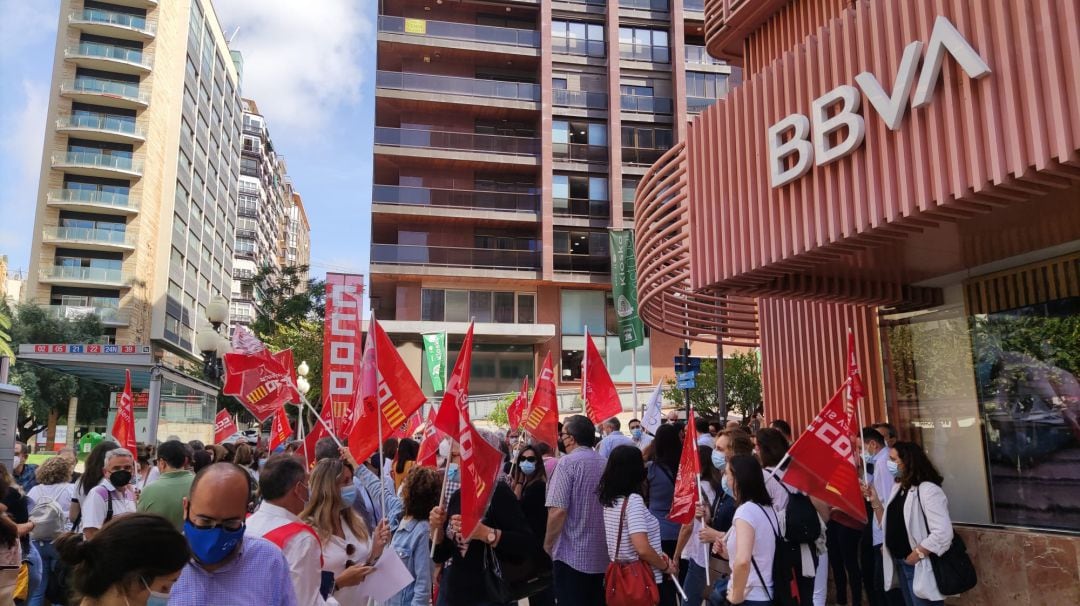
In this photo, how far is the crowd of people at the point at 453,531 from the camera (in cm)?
290

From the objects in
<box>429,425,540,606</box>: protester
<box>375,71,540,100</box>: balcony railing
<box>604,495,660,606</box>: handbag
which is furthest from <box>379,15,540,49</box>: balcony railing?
<box>604,495,660,606</box>: handbag

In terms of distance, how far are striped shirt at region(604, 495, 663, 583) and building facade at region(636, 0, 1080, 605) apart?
290cm

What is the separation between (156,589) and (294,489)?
4.52 feet

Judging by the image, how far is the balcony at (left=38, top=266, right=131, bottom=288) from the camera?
1996 inches

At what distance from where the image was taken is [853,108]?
6.40 meters

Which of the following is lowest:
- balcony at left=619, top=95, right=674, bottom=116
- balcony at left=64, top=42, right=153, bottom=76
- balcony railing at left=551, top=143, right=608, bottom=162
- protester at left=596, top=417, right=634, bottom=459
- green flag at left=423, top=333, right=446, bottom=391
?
protester at left=596, top=417, right=634, bottom=459

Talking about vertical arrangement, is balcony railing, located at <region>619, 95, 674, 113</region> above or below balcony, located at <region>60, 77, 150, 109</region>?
below

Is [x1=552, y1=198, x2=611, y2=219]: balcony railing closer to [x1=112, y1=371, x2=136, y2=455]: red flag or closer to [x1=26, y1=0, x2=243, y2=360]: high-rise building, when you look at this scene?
[x1=112, y1=371, x2=136, y2=455]: red flag

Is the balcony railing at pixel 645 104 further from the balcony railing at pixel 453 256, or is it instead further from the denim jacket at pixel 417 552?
the denim jacket at pixel 417 552

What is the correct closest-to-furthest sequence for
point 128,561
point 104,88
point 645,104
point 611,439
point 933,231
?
1. point 128,561
2. point 933,231
3. point 611,439
4. point 645,104
5. point 104,88

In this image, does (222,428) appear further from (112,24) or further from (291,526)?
(112,24)

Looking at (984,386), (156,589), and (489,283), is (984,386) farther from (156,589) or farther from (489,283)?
(489,283)

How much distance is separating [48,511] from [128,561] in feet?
18.6

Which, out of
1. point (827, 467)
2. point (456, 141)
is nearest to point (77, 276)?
point (456, 141)
